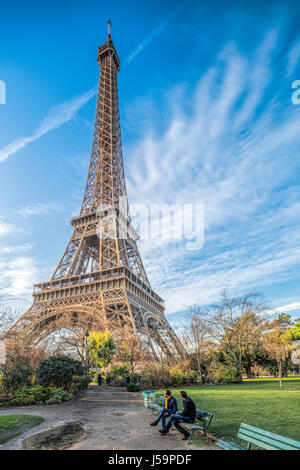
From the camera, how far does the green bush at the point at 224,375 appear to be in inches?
797

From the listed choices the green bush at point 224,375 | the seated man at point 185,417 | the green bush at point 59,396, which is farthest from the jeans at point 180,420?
the green bush at point 224,375

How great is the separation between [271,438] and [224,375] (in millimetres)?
19481

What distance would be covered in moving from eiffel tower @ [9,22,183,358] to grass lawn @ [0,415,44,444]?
13480mm

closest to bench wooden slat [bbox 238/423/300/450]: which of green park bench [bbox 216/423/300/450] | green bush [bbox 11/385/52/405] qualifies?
green park bench [bbox 216/423/300/450]

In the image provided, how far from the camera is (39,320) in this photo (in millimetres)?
28312

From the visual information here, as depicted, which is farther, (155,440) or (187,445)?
(155,440)

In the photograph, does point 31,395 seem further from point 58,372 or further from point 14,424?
point 14,424

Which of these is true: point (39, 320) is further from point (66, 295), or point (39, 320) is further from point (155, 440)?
point (155, 440)

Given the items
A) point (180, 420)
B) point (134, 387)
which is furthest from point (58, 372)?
point (180, 420)

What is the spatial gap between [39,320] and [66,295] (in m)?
4.28

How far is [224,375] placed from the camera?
2111cm

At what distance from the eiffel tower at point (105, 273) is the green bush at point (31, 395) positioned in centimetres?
916
